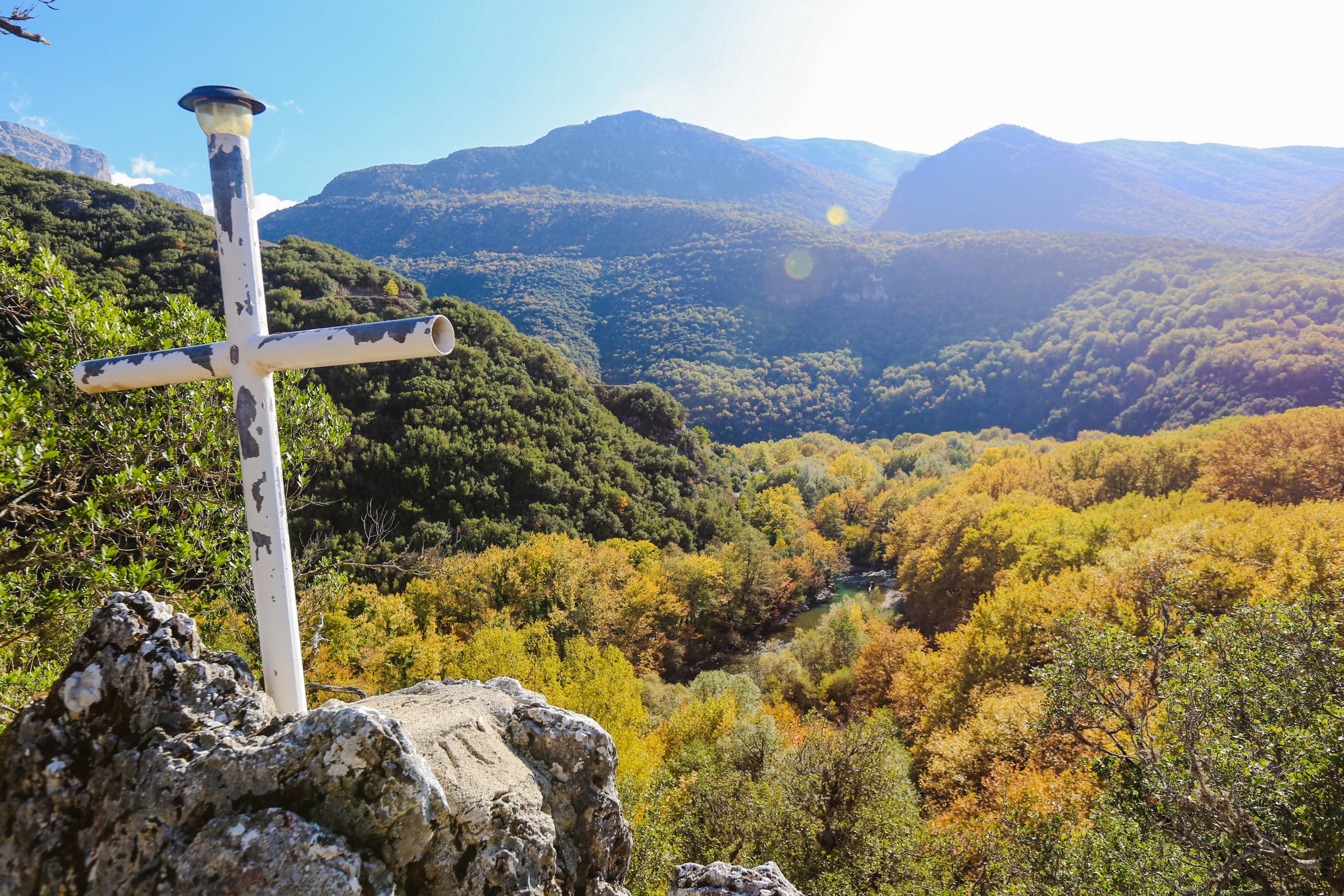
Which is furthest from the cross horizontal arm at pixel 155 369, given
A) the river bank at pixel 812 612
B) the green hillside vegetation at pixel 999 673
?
the river bank at pixel 812 612

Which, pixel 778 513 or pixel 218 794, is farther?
pixel 778 513

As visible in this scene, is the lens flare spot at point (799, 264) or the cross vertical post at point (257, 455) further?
the lens flare spot at point (799, 264)

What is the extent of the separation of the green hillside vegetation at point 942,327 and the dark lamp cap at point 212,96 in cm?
10860

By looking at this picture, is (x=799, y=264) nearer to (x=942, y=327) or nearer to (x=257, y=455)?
(x=942, y=327)

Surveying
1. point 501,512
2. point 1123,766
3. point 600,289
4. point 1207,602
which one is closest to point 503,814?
point 1123,766

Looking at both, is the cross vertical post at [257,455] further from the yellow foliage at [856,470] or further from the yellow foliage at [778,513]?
the yellow foliage at [856,470]

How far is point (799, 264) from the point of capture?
192 m

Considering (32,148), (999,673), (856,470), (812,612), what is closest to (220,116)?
(999,673)

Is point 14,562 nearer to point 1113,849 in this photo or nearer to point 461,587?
point 1113,849

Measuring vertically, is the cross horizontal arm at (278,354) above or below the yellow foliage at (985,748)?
above

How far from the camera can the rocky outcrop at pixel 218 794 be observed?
2.79 metres

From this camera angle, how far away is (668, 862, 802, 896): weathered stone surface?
4875 mm

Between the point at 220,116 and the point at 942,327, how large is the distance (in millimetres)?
183370

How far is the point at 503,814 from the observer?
12.7 ft
